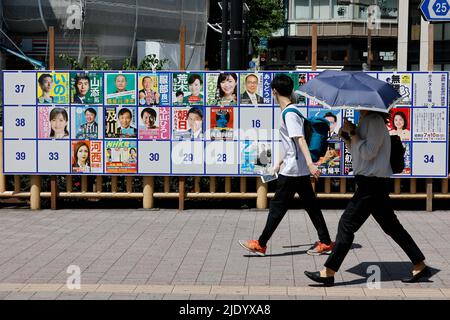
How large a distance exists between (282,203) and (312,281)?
115cm

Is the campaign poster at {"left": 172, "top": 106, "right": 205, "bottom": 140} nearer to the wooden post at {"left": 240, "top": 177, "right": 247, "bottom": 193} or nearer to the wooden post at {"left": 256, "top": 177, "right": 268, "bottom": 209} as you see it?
the wooden post at {"left": 240, "top": 177, "right": 247, "bottom": 193}

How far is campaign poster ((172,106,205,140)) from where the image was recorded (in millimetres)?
11898

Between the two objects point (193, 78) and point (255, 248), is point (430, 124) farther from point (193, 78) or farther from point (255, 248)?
point (255, 248)

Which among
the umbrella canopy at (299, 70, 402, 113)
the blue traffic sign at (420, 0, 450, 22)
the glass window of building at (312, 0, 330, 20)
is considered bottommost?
the umbrella canopy at (299, 70, 402, 113)

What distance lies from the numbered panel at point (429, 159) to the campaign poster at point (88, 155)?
4332 mm

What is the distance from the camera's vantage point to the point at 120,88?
11.9 meters

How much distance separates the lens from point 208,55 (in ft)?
131

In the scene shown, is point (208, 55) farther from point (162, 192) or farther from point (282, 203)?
point (282, 203)

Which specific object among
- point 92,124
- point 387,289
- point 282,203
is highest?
point 92,124

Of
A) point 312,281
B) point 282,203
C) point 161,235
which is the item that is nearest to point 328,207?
point 161,235

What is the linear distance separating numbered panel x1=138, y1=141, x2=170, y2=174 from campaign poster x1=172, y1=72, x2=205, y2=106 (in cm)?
62

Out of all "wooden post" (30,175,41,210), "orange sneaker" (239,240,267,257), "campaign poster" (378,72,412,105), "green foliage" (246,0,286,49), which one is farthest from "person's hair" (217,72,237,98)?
"green foliage" (246,0,286,49)

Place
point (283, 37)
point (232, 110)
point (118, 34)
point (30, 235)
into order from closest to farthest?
point (30, 235)
point (232, 110)
point (118, 34)
point (283, 37)

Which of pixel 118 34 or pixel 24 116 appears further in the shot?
pixel 118 34
